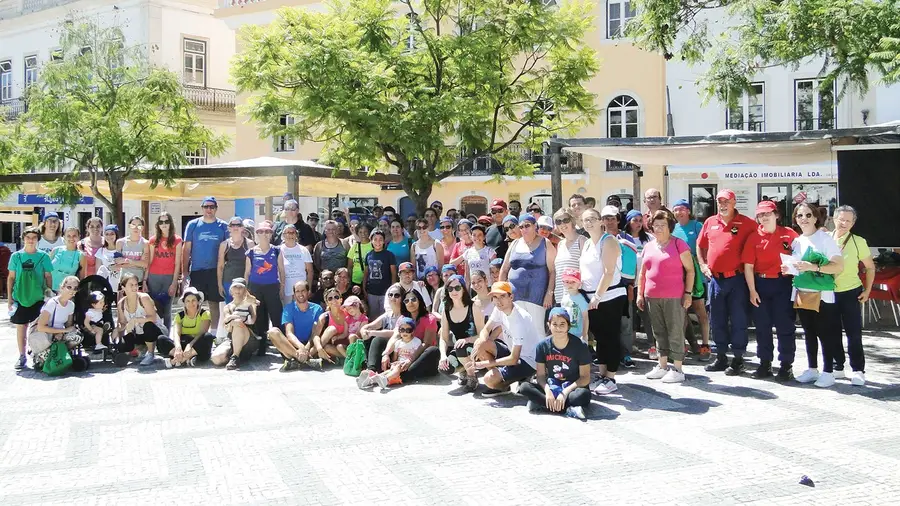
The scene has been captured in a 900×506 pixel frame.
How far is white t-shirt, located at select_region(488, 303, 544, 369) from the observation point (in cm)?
767

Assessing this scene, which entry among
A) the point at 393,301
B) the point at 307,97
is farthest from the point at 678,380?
the point at 307,97

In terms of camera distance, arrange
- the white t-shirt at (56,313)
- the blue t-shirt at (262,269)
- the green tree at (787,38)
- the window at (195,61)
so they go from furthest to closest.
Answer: the window at (195,61) → the blue t-shirt at (262,269) → the green tree at (787,38) → the white t-shirt at (56,313)

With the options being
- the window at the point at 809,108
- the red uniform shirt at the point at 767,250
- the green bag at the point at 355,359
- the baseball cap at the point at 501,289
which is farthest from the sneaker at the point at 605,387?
the window at the point at 809,108

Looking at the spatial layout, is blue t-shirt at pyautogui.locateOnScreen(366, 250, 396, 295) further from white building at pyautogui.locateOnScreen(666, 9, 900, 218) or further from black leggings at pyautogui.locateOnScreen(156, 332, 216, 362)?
white building at pyautogui.locateOnScreen(666, 9, 900, 218)

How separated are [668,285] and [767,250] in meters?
0.99

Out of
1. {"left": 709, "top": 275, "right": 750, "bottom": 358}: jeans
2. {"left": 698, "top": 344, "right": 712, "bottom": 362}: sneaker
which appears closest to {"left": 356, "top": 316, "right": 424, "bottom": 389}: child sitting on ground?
{"left": 709, "top": 275, "right": 750, "bottom": 358}: jeans

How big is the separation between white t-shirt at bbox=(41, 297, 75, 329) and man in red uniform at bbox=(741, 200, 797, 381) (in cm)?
721

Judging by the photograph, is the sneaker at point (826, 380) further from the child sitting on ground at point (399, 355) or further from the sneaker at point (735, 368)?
the child sitting on ground at point (399, 355)

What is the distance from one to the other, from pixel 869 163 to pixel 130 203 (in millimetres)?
26549

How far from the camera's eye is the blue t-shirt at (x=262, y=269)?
1015cm

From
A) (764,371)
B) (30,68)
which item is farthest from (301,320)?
(30,68)

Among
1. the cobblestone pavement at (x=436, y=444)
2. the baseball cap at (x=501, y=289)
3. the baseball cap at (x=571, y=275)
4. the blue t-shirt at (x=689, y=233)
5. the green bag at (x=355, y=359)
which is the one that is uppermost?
the blue t-shirt at (x=689, y=233)

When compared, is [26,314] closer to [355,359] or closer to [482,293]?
[355,359]

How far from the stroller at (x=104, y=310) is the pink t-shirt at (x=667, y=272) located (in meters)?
5.90
